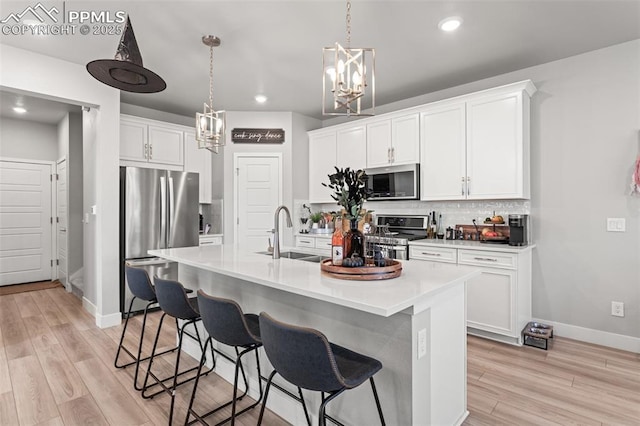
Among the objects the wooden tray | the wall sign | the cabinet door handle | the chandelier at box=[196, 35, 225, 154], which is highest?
the wall sign

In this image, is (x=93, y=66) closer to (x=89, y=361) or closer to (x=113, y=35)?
(x=113, y=35)

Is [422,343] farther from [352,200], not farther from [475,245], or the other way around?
[475,245]

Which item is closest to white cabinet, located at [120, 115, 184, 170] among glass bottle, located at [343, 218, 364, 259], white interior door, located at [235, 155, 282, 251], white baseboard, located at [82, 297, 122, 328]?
white interior door, located at [235, 155, 282, 251]

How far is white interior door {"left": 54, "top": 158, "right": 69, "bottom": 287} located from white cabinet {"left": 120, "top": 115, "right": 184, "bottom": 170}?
189cm

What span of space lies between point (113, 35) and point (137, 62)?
1.36m

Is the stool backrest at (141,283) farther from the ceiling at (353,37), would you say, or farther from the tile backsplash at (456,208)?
the tile backsplash at (456,208)

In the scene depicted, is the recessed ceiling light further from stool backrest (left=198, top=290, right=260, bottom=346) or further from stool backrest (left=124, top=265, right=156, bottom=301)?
stool backrest (left=124, top=265, right=156, bottom=301)

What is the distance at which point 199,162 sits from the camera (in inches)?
202

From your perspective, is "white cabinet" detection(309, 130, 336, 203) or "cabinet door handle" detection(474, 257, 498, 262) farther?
"white cabinet" detection(309, 130, 336, 203)

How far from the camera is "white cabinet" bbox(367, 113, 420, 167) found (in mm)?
4109

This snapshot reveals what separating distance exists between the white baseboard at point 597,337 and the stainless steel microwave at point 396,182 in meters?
1.93

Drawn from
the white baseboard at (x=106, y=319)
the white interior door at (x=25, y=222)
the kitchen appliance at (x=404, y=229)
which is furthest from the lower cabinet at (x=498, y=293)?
the white interior door at (x=25, y=222)

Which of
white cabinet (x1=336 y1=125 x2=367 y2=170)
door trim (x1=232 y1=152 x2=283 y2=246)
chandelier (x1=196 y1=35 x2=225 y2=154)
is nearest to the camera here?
chandelier (x1=196 y1=35 x2=225 y2=154)

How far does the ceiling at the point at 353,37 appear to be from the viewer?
99.9 inches
